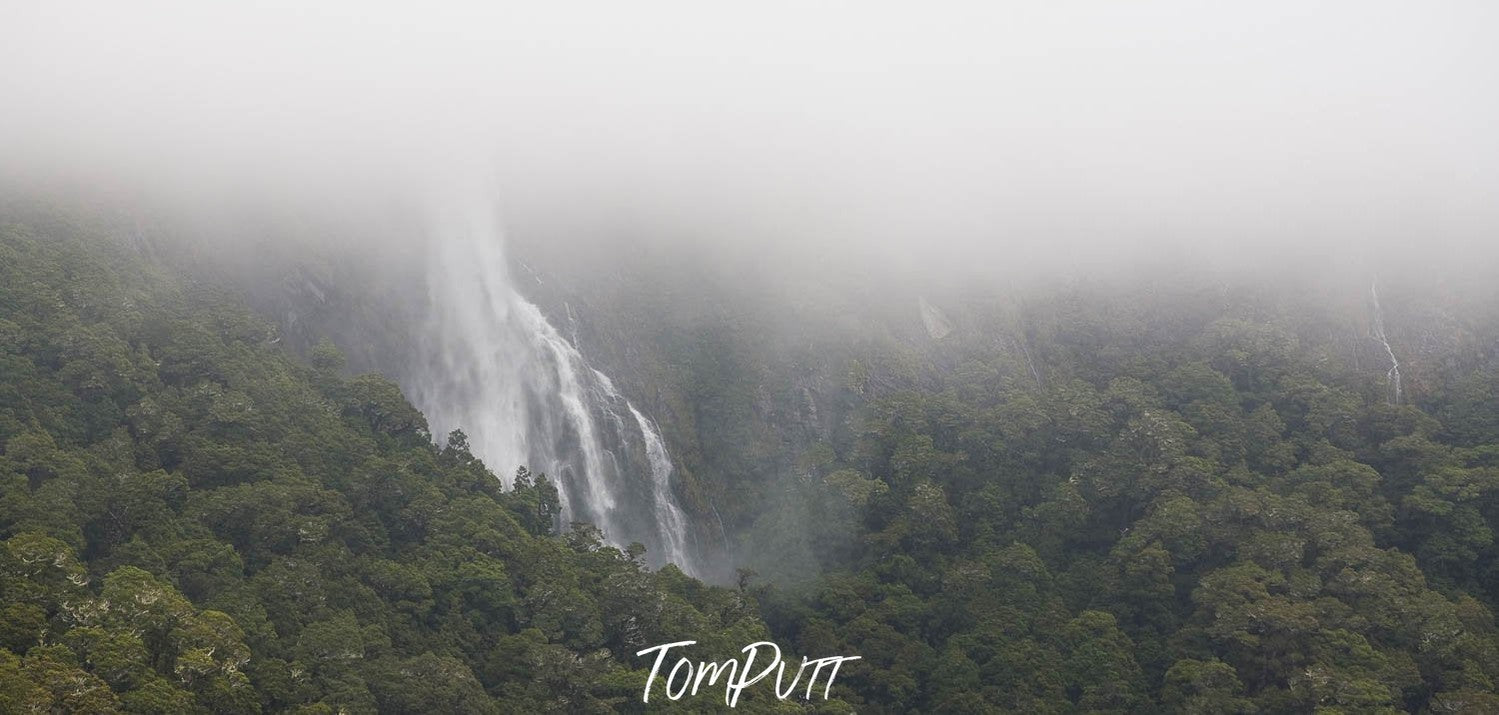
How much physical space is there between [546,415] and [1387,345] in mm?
57590

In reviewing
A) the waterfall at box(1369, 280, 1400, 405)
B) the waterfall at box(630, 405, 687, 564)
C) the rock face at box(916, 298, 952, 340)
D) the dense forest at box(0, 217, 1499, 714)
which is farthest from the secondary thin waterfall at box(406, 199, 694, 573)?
the waterfall at box(1369, 280, 1400, 405)

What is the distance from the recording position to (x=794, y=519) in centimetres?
8000

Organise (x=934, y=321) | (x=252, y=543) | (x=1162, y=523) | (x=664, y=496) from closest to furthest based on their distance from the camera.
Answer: (x=252, y=543) → (x=1162, y=523) → (x=664, y=496) → (x=934, y=321)

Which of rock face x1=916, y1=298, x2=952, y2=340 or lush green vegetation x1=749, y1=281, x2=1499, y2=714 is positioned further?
rock face x1=916, y1=298, x2=952, y2=340

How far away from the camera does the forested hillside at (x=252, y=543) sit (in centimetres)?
4978

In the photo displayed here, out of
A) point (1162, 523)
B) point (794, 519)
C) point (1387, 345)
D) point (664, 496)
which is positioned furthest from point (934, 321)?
point (1387, 345)

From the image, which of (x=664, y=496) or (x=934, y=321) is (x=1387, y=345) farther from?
(x=664, y=496)

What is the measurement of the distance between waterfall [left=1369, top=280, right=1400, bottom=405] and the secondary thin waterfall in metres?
47.9

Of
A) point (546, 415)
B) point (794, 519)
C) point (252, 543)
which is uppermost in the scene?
point (546, 415)

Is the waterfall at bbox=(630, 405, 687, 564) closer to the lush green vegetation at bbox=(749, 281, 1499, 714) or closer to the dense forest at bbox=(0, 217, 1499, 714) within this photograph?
the dense forest at bbox=(0, 217, 1499, 714)

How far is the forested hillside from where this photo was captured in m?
49.8

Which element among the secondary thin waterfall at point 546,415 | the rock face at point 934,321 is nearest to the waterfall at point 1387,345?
the rock face at point 934,321

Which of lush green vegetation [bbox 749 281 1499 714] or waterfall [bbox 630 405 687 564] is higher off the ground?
waterfall [bbox 630 405 687 564]

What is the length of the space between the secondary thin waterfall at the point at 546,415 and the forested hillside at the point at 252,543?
5.88 metres
